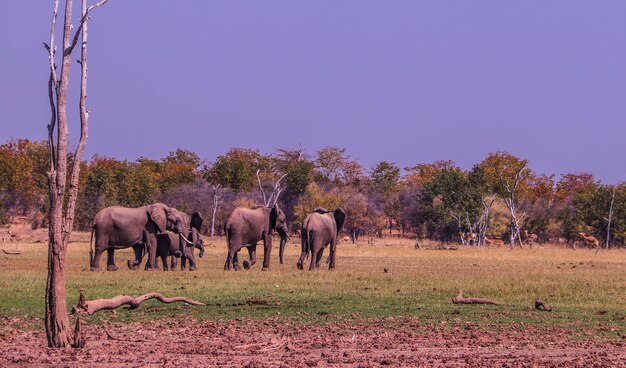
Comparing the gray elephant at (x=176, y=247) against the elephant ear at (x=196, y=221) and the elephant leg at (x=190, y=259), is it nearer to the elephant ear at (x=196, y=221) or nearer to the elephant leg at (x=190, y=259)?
the elephant leg at (x=190, y=259)

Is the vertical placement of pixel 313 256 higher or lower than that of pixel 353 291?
higher

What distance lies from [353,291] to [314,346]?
30.3 feet

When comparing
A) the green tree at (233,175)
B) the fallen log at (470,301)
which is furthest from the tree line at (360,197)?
the fallen log at (470,301)

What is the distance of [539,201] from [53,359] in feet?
266

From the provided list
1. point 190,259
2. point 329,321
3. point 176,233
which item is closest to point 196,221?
point 176,233

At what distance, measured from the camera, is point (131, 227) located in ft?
99.7

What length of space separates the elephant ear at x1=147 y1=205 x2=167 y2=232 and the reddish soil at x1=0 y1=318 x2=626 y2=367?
563 inches

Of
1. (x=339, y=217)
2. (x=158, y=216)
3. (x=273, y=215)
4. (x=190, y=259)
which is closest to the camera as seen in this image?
(x=158, y=216)

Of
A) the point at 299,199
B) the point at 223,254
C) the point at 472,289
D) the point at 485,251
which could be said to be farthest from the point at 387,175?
the point at 472,289

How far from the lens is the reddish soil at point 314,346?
12.0 meters

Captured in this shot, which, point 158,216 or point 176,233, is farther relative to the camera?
point 176,233

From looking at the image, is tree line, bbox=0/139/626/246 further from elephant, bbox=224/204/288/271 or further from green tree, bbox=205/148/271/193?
elephant, bbox=224/204/288/271

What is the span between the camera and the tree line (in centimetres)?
6981

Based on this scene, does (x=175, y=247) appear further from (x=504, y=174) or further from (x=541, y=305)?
(x=504, y=174)
